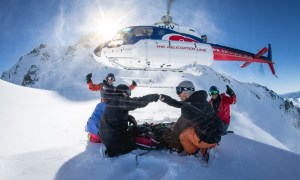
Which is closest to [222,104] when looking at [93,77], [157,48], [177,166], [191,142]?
[191,142]

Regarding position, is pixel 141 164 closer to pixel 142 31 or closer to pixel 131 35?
pixel 131 35

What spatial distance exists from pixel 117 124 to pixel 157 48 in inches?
231

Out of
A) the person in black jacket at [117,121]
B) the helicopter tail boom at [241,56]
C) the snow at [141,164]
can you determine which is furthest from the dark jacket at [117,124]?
the helicopter tail boom at [241,56]

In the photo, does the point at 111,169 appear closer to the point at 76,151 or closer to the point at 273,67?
the point at 76,151

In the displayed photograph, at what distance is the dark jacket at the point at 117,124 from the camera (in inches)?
173

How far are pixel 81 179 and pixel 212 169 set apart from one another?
7.08ft

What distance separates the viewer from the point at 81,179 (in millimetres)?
3625

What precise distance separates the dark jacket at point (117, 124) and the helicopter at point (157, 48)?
215 inches

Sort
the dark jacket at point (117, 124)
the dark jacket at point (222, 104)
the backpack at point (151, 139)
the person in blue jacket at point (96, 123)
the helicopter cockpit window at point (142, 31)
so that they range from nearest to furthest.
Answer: the dark jacket at point (117, 124)
the backpack at point (151, 139)
the person in blue jacket at point (96, 123)
the dark jacket at point (222, 104)
the helicopter cockpit window at point (142, 31)

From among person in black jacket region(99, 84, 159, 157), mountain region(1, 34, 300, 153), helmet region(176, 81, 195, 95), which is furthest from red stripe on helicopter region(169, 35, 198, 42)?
mountain region(1, 34, 300, 153)

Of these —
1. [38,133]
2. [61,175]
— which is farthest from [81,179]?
[38,133]

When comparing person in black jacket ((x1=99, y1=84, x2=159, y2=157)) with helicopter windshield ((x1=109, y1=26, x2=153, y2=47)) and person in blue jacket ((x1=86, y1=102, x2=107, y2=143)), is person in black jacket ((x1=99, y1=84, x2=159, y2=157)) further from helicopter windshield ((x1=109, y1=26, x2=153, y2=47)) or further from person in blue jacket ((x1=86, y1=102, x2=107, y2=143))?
helicopter windshield ((x1=109, y1=26, x2=153, y2=47))

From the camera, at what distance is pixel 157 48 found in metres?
9.77

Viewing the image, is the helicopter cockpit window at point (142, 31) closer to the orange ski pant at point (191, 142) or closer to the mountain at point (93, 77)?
the orange ski pant at point (191, 142)
